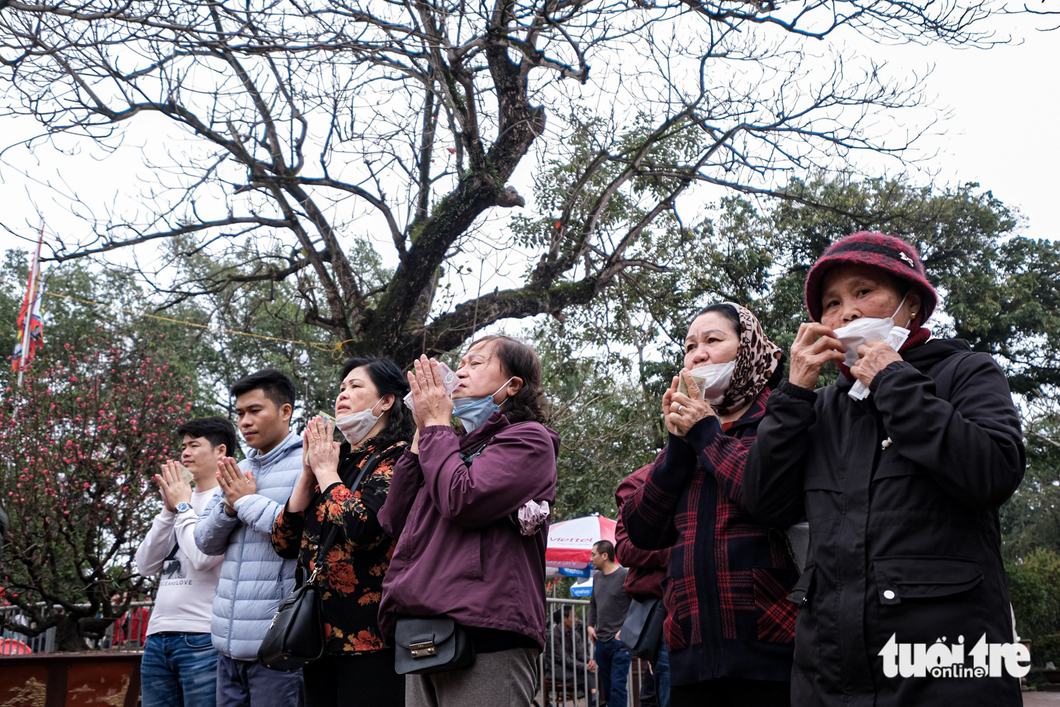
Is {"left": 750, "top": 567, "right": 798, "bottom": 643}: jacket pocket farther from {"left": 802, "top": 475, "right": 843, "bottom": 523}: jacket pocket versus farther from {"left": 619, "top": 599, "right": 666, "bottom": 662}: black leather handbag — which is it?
{"left": 619, "top": 599, "right": 666, "bottom": 662}: black leather handbag

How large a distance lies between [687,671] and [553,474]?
858 millimetres

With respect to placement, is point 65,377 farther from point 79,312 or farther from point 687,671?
point 79,312

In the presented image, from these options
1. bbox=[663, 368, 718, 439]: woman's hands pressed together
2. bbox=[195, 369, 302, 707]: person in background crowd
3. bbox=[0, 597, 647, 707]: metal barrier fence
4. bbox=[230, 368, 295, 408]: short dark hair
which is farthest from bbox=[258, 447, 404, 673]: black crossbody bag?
bbox=[0, 597, 647, 707]: metal barrier fence

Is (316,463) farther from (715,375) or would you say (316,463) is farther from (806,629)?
(806,629)

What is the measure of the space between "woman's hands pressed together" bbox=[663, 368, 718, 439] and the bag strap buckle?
1005 mm

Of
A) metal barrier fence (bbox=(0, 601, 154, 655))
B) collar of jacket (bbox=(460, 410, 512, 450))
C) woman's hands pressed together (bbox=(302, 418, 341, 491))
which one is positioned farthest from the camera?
metal barrier fence (bbox=(0, 601, 154, 655))

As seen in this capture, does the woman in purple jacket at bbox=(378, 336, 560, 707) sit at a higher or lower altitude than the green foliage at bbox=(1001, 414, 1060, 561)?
lower

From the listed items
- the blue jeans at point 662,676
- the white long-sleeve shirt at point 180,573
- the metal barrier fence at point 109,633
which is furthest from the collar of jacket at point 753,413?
the metal barrier fence at point 109,633

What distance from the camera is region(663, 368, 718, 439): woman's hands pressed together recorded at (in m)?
2.76

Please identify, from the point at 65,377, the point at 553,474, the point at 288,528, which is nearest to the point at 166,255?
the point at 65,377

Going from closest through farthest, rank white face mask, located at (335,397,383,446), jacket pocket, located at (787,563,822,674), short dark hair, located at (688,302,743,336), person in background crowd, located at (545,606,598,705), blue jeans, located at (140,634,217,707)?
jacket pocket, located at (787,563,822,674)
short dark hair, located at (688,302,743,336)
white face mask, located at (335,397,383,446)
blue jeans, located at (140,634,217,707)
person in background crowd, located at (545,606,598,705)

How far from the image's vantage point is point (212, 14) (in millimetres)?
6328

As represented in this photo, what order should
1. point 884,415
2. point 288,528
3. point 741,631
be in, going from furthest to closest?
point 288,528 < point 741,631 < point 884,415

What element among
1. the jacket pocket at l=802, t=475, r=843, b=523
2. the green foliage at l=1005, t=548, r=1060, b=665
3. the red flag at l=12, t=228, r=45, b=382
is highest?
the red flag at l=12, t=228, r=45, b=382
